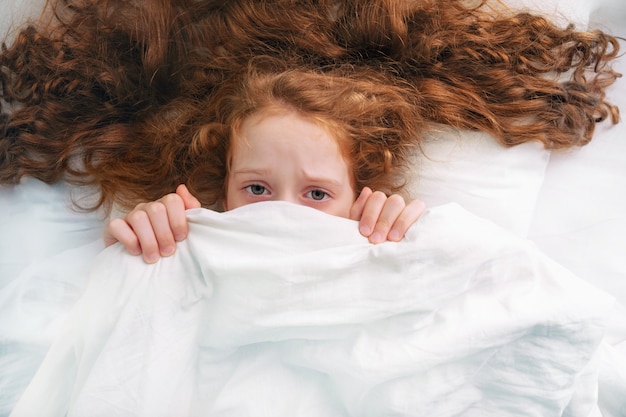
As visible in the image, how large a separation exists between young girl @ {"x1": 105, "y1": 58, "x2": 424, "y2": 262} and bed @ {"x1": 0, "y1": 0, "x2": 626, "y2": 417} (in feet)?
0.13

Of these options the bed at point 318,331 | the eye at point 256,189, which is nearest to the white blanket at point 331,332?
the bed at point 318,331

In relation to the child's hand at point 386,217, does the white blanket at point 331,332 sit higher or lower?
lower

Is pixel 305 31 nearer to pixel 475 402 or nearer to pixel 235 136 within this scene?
pixel 235 136

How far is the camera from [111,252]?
0.90 meters

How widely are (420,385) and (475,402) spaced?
2.8 inches

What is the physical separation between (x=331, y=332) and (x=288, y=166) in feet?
0.77

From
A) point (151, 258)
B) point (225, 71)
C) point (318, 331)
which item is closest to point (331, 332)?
point (318, 331)

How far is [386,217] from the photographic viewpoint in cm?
91

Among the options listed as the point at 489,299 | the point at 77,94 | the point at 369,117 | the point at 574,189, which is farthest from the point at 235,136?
the point at 574,189

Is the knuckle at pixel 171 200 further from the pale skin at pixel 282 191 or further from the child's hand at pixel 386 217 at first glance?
the child's hand at pixel 386 217

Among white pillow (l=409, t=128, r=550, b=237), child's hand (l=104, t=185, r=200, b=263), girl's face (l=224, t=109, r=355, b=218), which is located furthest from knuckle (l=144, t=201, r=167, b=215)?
white pillow (l=409, t=128, r=550, b=237)

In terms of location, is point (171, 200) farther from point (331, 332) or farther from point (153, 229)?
point (331, 332)

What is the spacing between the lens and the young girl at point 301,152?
2.98ft

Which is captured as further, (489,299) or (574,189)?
(574,189)
